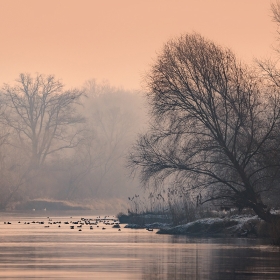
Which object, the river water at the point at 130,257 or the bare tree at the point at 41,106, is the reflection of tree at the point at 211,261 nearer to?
the river water at the point at 130,257

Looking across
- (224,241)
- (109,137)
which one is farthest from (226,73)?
(109,137)

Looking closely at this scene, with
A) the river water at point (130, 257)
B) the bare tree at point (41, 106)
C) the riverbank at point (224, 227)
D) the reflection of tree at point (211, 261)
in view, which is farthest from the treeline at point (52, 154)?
the reflection of tree at point (211, 261)

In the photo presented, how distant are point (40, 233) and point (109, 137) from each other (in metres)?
70.0

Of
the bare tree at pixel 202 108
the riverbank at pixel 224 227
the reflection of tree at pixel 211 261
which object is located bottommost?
the reflection of tree at pixel 211 261

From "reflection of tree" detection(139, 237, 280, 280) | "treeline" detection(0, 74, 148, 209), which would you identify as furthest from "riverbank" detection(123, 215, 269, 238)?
"treeline" detection(0, 74, 148, 209)

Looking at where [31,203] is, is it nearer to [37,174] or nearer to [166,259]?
[37,174]

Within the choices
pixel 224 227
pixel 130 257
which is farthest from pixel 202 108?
pixel 130 257

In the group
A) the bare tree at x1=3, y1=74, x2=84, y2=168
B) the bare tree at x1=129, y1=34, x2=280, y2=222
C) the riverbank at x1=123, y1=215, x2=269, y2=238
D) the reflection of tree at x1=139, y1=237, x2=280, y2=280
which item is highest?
the bare tree at x1=3, y1=74, x2=84, y2=168

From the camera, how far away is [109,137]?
115m

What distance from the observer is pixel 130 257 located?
29.9 m

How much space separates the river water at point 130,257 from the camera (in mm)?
24000

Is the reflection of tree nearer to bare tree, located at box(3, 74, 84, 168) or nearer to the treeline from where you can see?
the treeline

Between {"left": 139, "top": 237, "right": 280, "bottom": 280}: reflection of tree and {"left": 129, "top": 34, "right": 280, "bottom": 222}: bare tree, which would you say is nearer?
{"left": 139, "top": 237, "right": 280, "bottom": 280}: reflection of tree

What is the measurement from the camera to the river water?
24.0 meters
